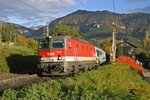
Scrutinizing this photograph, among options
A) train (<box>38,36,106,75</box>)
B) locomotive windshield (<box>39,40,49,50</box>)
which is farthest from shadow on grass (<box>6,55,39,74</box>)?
train (<box>38,36,106,75</box>)

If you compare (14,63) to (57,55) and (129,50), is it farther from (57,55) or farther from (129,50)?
(129,50)

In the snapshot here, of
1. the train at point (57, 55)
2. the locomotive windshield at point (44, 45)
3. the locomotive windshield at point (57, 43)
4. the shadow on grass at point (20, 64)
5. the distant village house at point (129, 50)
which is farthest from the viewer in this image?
the distant village house at point (129, 50)

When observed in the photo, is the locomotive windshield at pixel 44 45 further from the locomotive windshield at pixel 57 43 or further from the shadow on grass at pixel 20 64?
the shadow on grass at pixel 20 64

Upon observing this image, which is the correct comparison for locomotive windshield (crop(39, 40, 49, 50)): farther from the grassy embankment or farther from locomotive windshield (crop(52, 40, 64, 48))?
the grassy embankment

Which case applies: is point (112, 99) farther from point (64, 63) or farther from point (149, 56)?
point (149, 56)

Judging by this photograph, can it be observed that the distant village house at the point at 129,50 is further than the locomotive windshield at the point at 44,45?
Yes

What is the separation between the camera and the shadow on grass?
23.0m

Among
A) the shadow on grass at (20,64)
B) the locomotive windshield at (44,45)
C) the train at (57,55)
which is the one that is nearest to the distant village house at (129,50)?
the shadow on grass at (20,64)

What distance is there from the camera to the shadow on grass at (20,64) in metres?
23.0

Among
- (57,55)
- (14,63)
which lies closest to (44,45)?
(57,55)

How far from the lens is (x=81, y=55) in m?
18.7

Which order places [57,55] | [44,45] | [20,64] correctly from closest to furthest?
[57,55], [44,45], [20,64]

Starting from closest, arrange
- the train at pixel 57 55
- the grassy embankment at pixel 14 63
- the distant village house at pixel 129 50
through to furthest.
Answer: the train at pixel 57 55 → the grassy embankment at pixel 14 63 → the distant village house at pixel 129 50

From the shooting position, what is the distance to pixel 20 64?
82.0 ft
